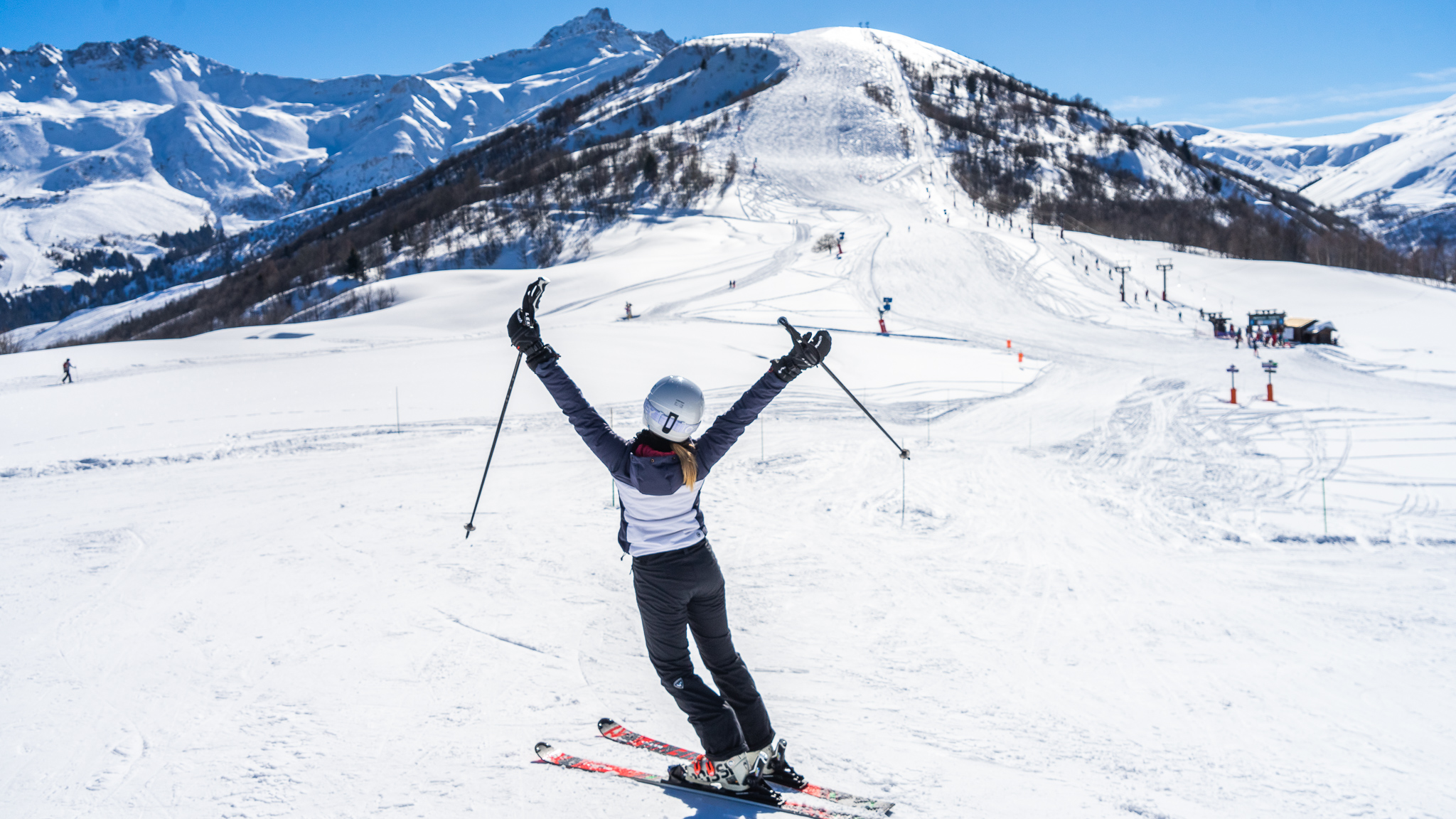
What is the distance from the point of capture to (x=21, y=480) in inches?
489

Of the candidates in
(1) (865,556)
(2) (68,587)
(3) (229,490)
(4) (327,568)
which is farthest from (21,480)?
(1) (865,556)

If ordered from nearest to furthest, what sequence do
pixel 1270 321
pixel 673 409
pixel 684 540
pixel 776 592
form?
pixel 673 409, pixel 684 540, pixel 776 592, pixel 1270 321

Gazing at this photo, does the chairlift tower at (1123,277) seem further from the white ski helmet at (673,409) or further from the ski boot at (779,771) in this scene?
the white ski helmet at (673,409)

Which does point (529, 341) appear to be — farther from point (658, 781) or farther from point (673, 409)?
point (658, 781)

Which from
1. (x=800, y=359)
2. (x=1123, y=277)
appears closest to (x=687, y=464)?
(x=800, y=359)

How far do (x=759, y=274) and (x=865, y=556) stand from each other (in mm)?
34737

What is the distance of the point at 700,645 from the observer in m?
3.78

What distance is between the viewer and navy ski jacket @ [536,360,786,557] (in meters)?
3.45

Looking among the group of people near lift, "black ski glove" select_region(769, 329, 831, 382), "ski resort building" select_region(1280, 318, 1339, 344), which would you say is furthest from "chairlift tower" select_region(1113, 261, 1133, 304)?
"black ski glove" select_region(769, 329, 831, 382)

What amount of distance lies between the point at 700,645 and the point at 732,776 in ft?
2.80

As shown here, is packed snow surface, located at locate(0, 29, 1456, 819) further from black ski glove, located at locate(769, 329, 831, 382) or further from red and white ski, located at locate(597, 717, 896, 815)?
black ski glove, located at locate(769, 329, 831, 382)

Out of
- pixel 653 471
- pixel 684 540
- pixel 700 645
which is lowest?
pixel 700 645

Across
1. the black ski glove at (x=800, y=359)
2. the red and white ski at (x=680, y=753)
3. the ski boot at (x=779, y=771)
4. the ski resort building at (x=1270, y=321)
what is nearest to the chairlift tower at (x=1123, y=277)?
the ski resort building at (x=1270, y=321)

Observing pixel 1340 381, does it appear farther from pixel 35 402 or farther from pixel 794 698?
pixel 35 402
